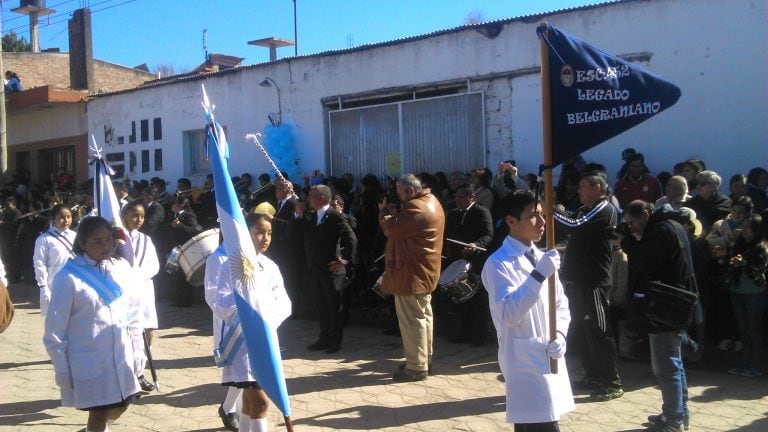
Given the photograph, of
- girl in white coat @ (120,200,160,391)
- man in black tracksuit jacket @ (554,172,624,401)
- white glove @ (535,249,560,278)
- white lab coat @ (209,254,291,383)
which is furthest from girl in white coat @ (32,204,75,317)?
white glove @ (535,249,560,278)

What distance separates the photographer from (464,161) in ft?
41.2

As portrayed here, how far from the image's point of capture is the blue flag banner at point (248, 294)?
4.24m

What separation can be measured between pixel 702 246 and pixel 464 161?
18.4 ft

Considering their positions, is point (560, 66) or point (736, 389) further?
point (736, 389)

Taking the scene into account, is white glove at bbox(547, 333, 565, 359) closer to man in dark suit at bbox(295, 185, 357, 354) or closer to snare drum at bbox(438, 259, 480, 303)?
snare drum at bbox(438, 259, 480, 303)

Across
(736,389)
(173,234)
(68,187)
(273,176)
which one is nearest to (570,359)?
(736,389)

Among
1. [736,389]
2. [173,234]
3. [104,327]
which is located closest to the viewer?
[104,327]

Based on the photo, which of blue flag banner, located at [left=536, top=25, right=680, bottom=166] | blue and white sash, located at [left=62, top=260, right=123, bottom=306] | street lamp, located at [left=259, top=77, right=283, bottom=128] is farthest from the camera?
street lamp, located at [left=259, top=77, right=283, bottom=128]

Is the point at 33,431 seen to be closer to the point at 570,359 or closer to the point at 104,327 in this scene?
the point at 104,327

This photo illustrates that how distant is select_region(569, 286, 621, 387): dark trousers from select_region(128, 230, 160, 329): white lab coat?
153 inches

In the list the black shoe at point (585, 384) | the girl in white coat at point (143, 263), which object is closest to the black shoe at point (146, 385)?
the girl in white coat at point (143, 263)

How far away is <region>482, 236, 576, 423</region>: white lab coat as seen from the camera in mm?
3893

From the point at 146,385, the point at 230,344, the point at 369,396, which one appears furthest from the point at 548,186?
the point at 146,385

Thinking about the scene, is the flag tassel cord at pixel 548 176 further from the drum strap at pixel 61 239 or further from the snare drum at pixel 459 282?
the drum strap at pixel 61 239
